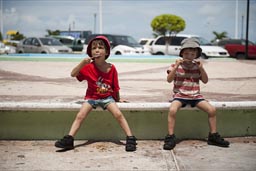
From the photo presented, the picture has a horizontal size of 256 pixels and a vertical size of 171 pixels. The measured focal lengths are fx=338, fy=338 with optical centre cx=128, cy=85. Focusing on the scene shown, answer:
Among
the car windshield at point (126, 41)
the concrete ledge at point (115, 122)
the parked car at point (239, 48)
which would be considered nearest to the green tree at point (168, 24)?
the parked car at point (239, 48)

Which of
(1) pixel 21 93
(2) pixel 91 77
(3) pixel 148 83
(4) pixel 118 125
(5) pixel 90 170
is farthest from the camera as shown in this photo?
(3) pixel 148 83

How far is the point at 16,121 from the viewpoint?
3377 mm

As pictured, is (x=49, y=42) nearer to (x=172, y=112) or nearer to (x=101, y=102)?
(x=101, y=102)

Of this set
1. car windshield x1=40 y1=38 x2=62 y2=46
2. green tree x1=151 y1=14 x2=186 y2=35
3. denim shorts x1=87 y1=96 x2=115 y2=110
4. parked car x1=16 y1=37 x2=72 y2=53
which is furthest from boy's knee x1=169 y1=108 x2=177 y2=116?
green tree x1=151 y1=14 x2=186 y2=35

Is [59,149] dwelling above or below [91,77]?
below

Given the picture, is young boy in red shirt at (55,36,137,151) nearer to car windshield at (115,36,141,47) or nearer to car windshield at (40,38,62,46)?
car windshield at (115,36,141,47)

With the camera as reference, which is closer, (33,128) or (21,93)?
(33,128)

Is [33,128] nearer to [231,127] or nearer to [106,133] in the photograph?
[106,133]

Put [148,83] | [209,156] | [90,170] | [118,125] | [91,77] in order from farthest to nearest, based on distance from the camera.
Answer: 1. [148,83]
2. [118,125]
3. [91,77]
4. [209,156]
5. [90,170]

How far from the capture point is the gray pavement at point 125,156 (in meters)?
2.69

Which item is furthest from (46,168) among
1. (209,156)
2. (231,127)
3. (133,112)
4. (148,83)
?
(148,83)

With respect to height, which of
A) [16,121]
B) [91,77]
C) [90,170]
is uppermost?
[91,77]

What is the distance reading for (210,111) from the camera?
10.6 feet

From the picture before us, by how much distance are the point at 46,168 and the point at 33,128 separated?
2.76 feet
